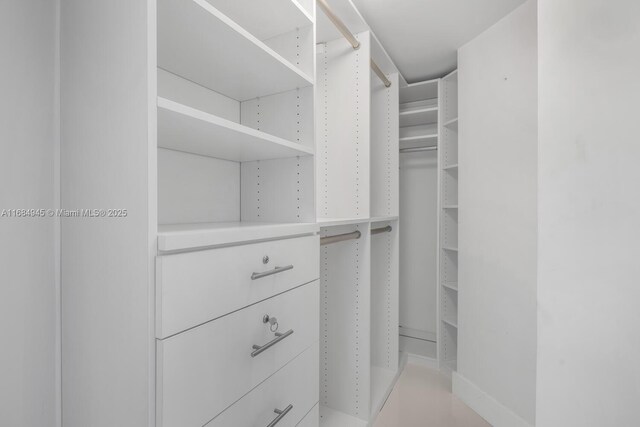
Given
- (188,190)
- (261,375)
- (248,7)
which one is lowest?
(261,375)

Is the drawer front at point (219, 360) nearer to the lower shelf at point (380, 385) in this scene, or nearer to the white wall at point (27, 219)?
the white wall at point (27, 219)

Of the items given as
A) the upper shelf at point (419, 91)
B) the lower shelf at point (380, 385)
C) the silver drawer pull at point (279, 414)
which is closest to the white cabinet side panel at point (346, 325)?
the lower shelf at point (380, 385)

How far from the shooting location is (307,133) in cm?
114

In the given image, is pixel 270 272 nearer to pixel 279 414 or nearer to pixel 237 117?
pixel 279 414

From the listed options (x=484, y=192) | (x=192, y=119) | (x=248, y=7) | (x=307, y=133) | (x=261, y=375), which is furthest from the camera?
(x=484, y=192)

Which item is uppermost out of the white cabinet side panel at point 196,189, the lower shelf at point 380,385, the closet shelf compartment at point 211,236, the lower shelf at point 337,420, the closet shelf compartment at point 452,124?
the closet shelf compartment at point 452,124

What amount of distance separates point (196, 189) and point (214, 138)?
0.28 meters

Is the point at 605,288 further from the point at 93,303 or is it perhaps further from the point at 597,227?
the point at 93,303

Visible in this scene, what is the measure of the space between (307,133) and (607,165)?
860 mm

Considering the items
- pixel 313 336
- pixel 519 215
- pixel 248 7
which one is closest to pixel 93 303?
pixel 313 336

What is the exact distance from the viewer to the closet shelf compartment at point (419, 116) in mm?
2332

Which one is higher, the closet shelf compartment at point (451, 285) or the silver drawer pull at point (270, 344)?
the silver drawer pull at point (270, 344)

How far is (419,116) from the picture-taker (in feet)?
8.09

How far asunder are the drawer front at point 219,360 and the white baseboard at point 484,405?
144 centimetres
